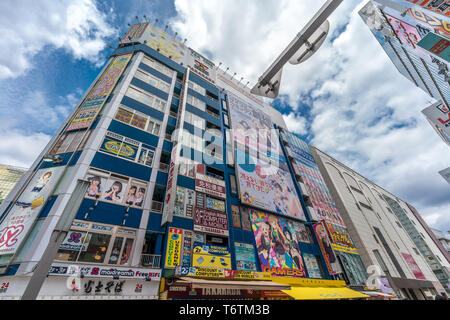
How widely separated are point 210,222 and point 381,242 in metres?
28.8

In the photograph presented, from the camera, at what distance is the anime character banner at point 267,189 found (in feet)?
64.2

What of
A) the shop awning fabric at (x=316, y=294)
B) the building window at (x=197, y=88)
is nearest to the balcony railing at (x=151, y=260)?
the shop awning fabric at (x=316, y=294)

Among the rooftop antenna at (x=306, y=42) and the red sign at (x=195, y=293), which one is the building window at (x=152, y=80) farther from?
the red sign at (x=195, y=293)

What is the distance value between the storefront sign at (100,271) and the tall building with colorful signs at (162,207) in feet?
0.15

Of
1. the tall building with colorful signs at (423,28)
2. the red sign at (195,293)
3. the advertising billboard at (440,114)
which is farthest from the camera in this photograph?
the advertising billboard at (440,114)

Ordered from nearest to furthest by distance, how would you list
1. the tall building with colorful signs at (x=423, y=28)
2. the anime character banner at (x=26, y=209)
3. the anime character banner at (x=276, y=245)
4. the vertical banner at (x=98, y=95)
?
the anime character banner at (x=26, y=209) → the tall building with colorful signs at (x=423, y=28) → the vertical banner at (x=98, y=95) → the anime character banner at (x=276, y=245)

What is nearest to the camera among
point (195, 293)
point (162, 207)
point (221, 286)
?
point (221, 286)

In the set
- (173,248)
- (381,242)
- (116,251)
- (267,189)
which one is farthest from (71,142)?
(381,242)

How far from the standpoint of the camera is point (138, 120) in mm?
17531

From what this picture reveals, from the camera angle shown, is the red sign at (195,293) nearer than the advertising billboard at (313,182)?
Yes

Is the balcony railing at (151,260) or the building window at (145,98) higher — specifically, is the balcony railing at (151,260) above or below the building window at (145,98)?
below

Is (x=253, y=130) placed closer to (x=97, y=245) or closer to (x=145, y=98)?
(x=145, y=98)

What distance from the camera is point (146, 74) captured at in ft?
70.2
